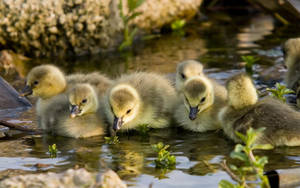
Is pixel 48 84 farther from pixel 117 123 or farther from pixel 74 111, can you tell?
pixel 117 123

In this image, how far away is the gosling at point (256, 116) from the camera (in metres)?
5.08

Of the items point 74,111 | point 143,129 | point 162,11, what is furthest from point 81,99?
point 162,11

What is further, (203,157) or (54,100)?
(54,100)

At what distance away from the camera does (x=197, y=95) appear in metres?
5.66

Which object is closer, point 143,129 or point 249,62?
point 143,129

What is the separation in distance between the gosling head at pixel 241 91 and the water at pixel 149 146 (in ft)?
1.21

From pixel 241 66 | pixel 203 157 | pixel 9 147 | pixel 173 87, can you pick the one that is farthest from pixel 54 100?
pixel 241 66

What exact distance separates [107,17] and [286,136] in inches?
192

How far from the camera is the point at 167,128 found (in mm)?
6152

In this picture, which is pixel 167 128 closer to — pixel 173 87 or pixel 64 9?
pixel 173 87

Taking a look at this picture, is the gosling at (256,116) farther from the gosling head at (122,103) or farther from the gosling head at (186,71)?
the gosling head at (186,71)

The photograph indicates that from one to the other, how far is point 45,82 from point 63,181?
247cm

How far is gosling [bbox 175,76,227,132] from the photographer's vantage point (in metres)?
5.68

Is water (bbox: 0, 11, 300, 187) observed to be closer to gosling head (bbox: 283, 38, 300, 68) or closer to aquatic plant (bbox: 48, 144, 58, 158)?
aquatic plant (bbox: 48, 144, 58, 158)
